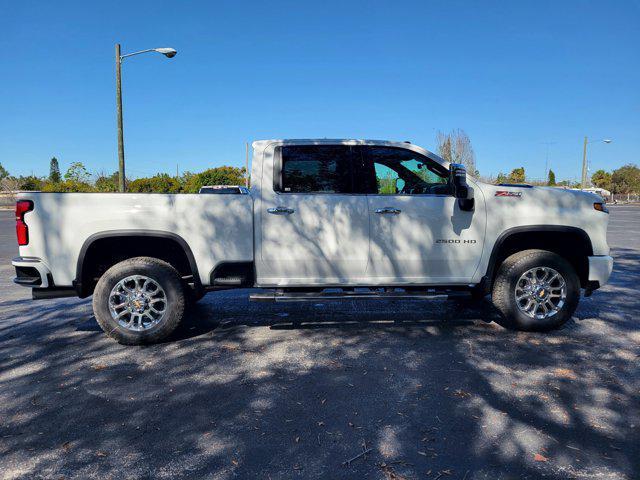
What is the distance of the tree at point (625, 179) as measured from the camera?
84.8 metres


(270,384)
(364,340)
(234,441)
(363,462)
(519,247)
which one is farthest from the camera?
(519,247)

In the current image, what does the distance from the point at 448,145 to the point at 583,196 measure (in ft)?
93.0

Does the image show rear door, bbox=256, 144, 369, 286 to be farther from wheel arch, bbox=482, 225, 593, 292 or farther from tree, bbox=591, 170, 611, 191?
tree, bbox=591, 170, 611, 191

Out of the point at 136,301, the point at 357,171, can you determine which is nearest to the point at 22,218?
the point at 136,301

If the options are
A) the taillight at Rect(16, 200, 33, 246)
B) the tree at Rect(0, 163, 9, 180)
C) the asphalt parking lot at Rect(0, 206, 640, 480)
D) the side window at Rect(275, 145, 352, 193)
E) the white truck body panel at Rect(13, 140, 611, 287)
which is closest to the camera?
the asphalt parking lot at Rect(0, 206, 640, 480)

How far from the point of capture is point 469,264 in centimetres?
497

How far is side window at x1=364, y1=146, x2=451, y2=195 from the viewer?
198 inches

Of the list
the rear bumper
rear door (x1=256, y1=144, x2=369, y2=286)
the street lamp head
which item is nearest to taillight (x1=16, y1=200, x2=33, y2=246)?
rear door (x1=256, y1=144, x2=369, y2=286)

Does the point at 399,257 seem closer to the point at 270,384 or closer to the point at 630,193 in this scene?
the point at 270,384

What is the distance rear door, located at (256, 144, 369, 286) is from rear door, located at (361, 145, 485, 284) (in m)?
0.18

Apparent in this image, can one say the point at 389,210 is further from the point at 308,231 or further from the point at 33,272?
the point at 33,272

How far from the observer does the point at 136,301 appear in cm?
466

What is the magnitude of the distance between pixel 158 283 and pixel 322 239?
1.72m

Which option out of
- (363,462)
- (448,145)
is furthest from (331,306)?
(448,145)
